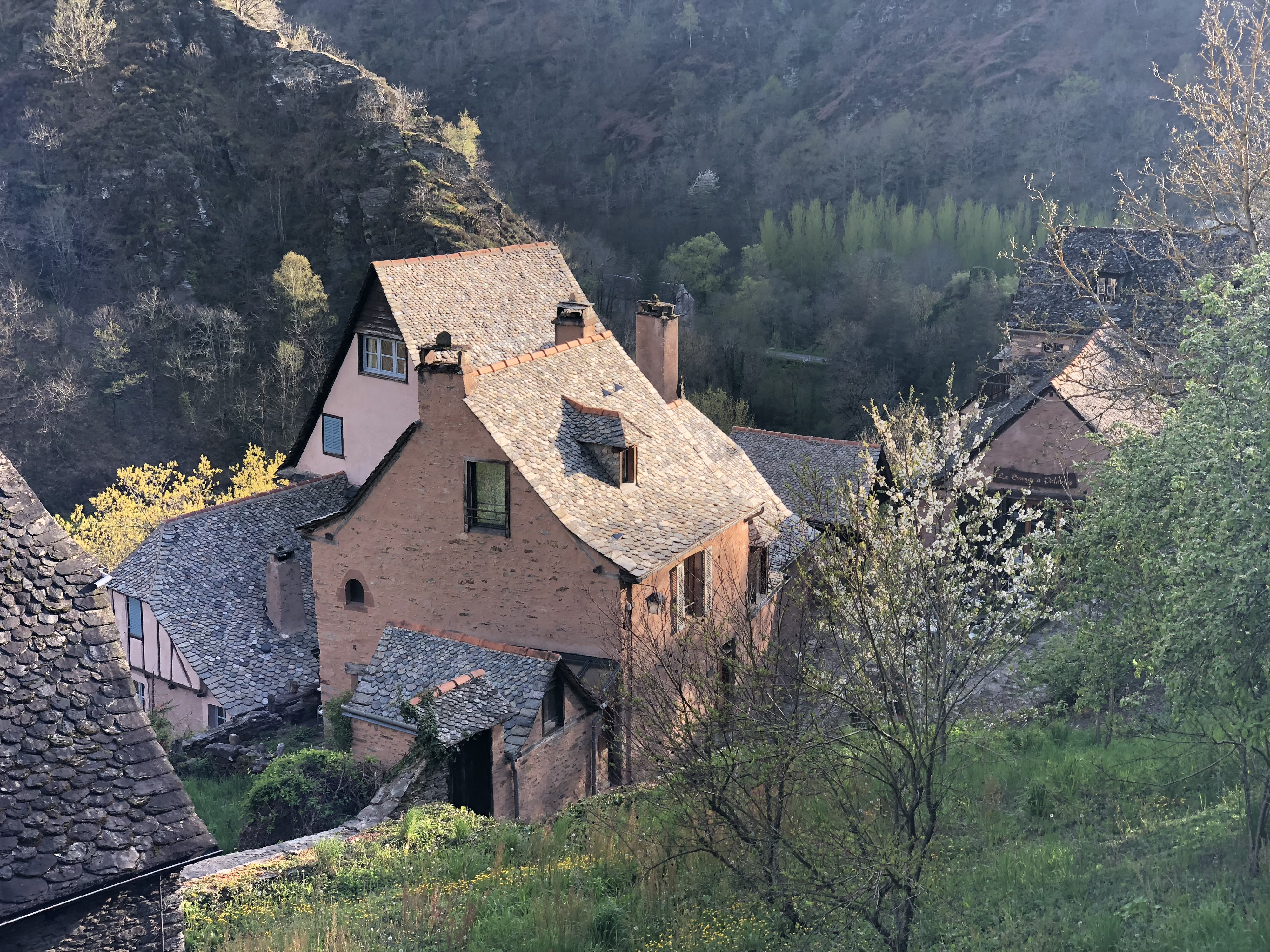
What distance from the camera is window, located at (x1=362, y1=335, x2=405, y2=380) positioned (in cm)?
3070

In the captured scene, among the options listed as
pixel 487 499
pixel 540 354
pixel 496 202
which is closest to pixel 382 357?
pixel 540 354

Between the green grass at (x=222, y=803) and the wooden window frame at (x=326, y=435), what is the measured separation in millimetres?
12285

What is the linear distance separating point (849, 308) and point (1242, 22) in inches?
1825

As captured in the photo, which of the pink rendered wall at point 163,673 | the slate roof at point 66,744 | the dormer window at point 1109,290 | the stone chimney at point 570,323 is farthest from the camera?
the dormer window at point 1109,290

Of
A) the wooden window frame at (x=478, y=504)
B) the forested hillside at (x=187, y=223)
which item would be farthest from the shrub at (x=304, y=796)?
the forested hillside at (x=187, y=223)

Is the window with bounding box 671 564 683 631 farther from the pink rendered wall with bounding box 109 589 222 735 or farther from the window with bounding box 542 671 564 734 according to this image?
the pink rendered wall with bounding box 109 589 222 735

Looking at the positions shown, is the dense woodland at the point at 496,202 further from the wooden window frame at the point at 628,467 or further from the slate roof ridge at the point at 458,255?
the wooden window frame at the point at 628,467

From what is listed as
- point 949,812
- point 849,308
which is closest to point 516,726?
point 949,812

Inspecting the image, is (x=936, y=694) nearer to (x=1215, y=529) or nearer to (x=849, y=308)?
(x=1215, y=529)

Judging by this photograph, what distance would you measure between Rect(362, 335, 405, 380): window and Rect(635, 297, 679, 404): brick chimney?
653 cm

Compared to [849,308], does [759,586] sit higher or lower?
lower

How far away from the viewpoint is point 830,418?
64875 mm

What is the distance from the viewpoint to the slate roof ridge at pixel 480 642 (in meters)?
18.7

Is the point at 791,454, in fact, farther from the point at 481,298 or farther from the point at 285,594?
the point at 285,594
